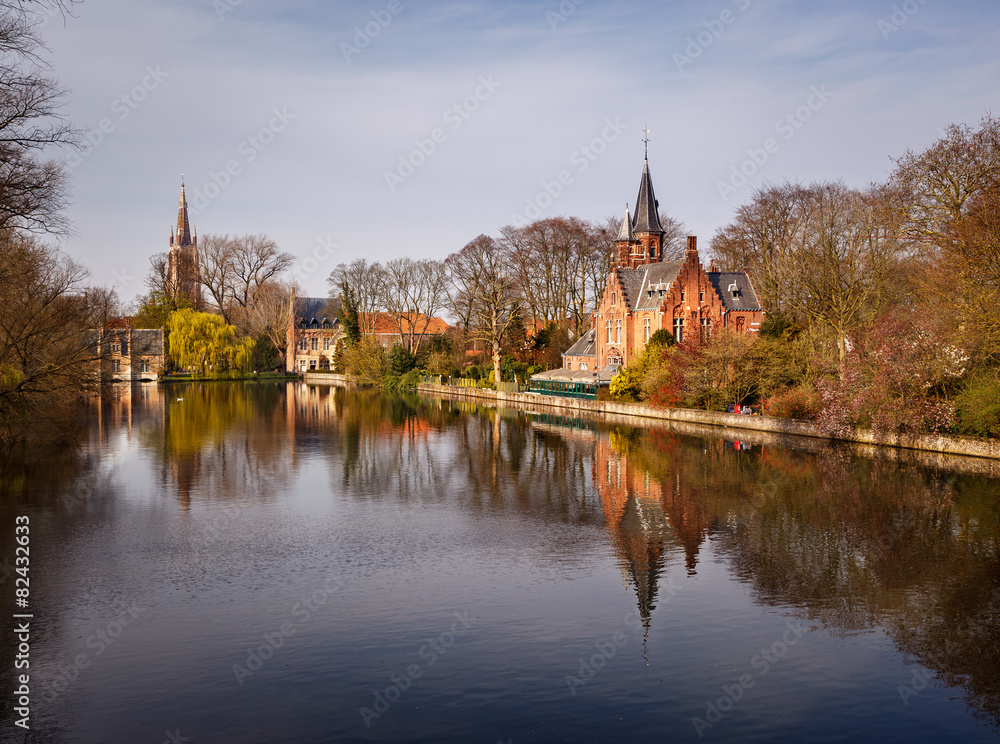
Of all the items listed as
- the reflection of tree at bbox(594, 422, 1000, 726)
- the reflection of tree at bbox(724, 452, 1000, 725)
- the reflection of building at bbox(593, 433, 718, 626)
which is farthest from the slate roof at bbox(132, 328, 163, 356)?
the reflection of tree at bbox(724, 452, 1000, 725)

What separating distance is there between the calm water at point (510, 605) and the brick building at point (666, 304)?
90.1ft

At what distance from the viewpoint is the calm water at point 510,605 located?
7801mm

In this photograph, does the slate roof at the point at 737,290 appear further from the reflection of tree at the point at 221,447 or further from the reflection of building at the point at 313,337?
the reflection of building at the point at 313,337

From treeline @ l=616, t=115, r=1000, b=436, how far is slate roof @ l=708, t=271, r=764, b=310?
326cm

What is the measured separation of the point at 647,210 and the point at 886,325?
101 feet

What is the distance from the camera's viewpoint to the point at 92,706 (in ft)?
25.6

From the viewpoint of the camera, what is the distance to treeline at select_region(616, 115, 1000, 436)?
75.4 feet

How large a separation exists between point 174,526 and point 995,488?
60.0 ft

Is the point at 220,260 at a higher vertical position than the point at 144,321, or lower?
higher

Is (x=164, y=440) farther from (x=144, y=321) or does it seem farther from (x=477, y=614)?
(x=144, y=321)

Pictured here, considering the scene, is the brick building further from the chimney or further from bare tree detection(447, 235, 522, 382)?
bare tree detection(447, 235, 522, 382)

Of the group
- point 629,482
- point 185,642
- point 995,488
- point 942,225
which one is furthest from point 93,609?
point 942,225

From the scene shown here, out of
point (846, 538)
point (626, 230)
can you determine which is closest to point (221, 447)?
point (846, 538)

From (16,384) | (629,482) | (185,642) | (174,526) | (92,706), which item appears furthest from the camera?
(16,384)
